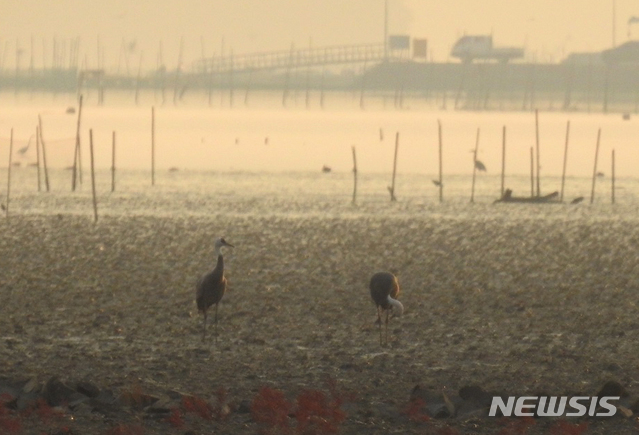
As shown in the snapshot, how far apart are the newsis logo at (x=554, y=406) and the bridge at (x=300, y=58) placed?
128m

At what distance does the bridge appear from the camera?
143 meters

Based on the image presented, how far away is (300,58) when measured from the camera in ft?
472

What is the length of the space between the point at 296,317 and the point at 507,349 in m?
2.90

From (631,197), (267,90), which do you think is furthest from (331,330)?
(267,90)

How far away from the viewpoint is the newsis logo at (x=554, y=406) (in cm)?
1080

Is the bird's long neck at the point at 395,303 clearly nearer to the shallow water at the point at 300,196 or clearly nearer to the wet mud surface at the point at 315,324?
the wet mud surface at the point at 315,324

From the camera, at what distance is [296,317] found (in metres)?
15.8

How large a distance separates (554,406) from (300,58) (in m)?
134

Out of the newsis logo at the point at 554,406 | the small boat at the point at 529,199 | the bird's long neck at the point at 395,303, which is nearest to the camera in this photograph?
the newsis logo at the point at 554,406

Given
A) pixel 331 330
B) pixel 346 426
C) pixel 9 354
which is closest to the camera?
pixel 346 426

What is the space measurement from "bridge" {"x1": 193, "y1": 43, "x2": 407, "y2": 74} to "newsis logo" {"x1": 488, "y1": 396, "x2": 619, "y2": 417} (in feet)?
421


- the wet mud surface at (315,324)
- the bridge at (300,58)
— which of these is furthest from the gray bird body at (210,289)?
the bridge at (300,58)

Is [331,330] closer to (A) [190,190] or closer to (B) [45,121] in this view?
(A) [190,190]

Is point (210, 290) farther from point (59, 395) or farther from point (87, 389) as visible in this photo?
point (59, 395)
